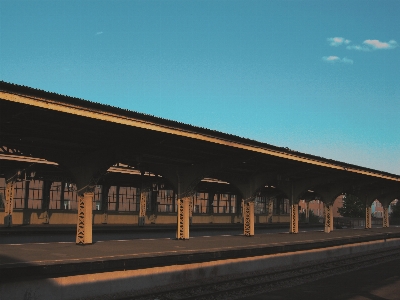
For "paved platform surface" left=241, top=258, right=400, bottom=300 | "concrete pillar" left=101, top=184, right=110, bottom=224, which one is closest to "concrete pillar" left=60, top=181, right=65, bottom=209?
"concrete pillar" left=101, top=184, right=110, bottom=224

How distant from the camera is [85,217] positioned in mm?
22453

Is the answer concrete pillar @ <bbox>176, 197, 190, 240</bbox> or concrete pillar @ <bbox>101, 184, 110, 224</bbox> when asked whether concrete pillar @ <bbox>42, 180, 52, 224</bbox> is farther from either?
concrete pillar @ <bbox>176, 197, 190, 240</bbox>

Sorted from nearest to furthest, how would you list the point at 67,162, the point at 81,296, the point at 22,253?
1. the point at 81,296
2. the point at 22,253
3. the point at 67,162

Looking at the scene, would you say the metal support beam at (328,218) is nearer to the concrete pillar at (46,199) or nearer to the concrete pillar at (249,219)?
the concrete pillar at (249,219)

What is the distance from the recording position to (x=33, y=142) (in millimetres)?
21078

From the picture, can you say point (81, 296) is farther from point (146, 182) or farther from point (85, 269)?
point (146, 182)

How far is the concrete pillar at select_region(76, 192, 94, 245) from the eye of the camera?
2244cm

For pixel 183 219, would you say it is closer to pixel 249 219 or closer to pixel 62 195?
pixel 249 219

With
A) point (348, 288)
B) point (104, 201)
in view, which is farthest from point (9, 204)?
point (348, 288)

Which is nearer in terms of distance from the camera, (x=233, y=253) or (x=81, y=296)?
(x=81, y=296)

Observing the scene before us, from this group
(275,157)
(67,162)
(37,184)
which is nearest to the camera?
(67,162)

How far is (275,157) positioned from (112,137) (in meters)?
10.9

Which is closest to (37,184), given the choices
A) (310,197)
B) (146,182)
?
(146,182)

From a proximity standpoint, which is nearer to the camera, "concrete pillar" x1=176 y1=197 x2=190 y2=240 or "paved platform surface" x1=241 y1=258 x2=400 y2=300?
"paved platform surface" x1=241 y1=258 x2=400 y2=300
